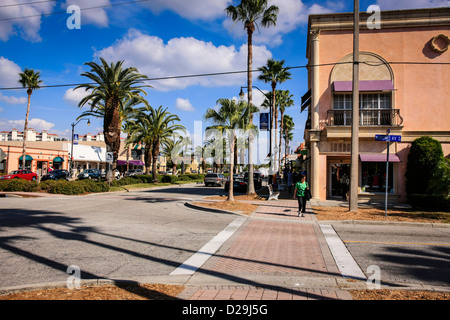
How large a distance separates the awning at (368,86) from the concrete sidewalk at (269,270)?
448 inches

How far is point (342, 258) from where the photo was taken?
274 inches

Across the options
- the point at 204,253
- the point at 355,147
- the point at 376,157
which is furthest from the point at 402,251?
the point at 376,157

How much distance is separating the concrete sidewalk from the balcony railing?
10890mm

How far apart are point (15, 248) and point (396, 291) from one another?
771 cm

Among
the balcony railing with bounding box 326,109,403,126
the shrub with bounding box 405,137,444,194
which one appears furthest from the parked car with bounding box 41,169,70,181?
the shrub with bounding box 405,137,444,194

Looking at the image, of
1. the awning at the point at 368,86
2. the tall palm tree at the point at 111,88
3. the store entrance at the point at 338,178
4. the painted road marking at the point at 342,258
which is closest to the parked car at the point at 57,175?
the tall palm tree at the point at 111,88

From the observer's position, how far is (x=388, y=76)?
61.8 ft

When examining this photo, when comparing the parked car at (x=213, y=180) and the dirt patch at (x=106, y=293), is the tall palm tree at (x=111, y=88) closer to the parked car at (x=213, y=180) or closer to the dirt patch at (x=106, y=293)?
the parked car at (x=213, y=180)

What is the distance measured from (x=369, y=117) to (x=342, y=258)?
557 inches

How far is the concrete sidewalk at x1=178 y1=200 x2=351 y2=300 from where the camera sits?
475cm

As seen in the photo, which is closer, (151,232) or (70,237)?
(70,237)
